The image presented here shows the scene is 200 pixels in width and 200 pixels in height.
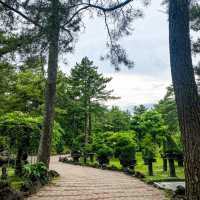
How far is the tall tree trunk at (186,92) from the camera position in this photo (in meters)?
4.50

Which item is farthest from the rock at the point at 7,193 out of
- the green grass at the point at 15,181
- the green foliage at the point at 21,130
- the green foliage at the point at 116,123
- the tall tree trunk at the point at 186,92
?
the green foliage at the point at 116,123

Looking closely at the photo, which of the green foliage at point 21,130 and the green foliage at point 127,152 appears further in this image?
the green foliage at point 127,152

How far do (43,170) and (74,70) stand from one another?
2721 cm

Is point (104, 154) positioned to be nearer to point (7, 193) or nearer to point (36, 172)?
point (36, 172)

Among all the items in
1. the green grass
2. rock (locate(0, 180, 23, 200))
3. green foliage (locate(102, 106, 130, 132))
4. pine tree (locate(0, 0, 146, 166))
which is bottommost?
rock (locate(0, 180, 23, 200))

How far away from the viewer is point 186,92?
4.66 metres

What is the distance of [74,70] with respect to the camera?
35.7m

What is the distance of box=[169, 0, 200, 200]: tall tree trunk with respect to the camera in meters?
4.50

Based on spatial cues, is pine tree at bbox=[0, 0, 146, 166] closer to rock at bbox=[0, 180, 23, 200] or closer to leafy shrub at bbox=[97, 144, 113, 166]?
rock at bbox=[0, 180, 23, 200]

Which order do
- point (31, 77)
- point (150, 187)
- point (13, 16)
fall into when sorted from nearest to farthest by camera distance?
point (13, 16), point (150, 187), point (31, 77)

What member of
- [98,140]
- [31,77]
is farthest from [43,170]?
[31,77]

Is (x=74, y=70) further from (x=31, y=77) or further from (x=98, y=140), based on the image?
(x=98, y=140)

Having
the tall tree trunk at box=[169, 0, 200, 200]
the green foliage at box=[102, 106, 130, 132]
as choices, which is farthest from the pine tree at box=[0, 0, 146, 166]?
the green foliage at box=[102, 106, 130, 132]

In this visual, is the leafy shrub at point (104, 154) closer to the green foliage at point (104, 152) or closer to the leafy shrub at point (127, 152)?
the green foliage at point (104, 152)
